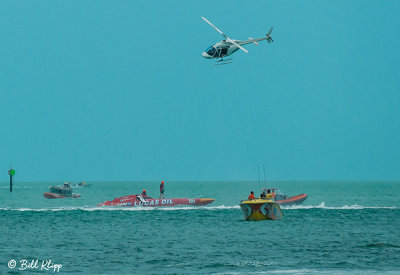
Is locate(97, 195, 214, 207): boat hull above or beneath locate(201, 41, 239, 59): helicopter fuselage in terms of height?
beneath

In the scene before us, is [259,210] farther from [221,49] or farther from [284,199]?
[284,199]

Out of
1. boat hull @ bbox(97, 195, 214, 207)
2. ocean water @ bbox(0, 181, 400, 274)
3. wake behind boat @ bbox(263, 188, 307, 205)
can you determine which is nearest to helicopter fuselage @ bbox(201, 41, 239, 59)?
ocean water @ bbox(0, 181, 400, 274)

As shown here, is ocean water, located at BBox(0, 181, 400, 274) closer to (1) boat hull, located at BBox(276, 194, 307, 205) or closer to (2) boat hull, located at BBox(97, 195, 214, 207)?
(2) boat hull, located at BBox(97, 195, 214, 207)

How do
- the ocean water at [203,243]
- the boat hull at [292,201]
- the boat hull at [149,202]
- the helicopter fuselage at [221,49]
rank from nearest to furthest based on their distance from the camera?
the ocean water at [203,243], the helicopter fuselage at [221,49], the boat hull at [149,202], the boat hull at [292,201]

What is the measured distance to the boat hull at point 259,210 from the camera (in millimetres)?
44531

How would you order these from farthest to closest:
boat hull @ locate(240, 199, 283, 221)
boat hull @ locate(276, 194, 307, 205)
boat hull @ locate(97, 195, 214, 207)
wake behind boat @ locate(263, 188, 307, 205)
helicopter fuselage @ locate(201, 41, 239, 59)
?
boat hull @ locate(276, 194, 307, 205) → boat hull @ locate(97, 195, 214, 207) → wake behind boat @ locate(263, 188, 307, 205) → helicopter fuselage @ locate(201, 41, 239, 59) → boat hull @ locate(240, 199, 283, 221)

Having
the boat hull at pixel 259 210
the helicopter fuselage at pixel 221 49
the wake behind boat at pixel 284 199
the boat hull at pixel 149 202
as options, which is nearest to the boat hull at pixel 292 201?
the wake behind boat at pixel 284 199

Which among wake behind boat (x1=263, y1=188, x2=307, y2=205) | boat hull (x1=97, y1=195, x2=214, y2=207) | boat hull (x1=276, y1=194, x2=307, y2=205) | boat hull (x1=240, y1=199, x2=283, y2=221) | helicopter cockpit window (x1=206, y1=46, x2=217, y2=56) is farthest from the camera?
boat hull (x1=276, y1=194, x2=307, y2=205)

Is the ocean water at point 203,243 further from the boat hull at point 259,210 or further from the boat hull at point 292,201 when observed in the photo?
the boat hull at point 292,201

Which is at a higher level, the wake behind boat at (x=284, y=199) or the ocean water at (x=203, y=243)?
the wake behind boat at (x=284, y=199)

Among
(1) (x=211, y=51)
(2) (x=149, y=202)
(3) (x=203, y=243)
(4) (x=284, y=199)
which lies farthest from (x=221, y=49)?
(4) (x=284, y=199)

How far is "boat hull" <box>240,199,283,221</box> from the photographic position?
44.5 meters

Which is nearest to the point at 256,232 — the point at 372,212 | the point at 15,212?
the point at 372,212

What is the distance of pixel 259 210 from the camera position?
44.8 meters
